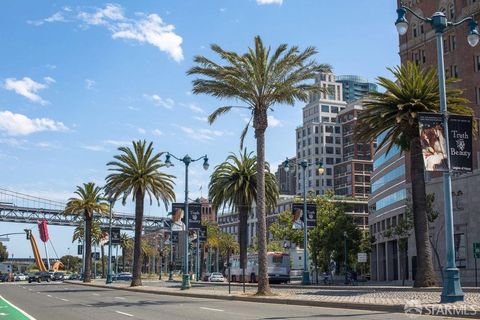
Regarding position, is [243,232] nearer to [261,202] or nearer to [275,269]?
[275,269]

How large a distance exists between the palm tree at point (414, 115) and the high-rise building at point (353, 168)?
119m

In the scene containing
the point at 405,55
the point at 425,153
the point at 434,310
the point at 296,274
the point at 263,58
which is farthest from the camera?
the point at 296,274

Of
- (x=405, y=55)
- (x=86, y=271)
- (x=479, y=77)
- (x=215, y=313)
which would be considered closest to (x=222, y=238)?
(x=86, y=271)

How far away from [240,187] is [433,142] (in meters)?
41.4

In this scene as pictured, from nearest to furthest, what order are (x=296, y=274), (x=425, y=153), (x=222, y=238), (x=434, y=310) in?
(x=434, y=310), (x=425, y=153), (x=296, y=274), (x=222, y=238)

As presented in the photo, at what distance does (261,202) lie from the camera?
35375 mm

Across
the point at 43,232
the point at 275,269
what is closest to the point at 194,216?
the point at 275,269

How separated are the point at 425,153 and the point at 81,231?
349 feet

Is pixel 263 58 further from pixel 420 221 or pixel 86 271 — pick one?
pixel 86 271

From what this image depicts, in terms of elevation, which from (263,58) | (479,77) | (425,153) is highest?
(479,77)

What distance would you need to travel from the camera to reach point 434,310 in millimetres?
19281

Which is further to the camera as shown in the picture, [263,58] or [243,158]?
[243,158]

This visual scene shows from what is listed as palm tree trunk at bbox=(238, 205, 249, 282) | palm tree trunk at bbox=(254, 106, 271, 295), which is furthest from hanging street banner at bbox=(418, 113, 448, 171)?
palm tree trunk at bbox=(238, 205, 249, 282)

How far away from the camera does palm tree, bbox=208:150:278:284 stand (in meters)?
61.5
